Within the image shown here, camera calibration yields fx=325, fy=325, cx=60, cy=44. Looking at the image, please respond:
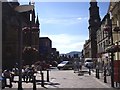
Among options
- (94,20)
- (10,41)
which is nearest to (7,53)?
(10,41)

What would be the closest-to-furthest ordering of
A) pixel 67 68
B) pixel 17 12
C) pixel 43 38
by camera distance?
pixel 17 12 → pixel 67 68 → pixel 43 38

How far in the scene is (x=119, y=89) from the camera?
19.5 metres

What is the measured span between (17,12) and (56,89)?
566cm

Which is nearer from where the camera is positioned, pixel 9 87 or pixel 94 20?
pixel 9 87

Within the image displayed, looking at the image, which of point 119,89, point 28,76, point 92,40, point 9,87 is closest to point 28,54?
point 28,76

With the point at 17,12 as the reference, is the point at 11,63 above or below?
below

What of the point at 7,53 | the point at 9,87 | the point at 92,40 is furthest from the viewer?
the point at 92,40

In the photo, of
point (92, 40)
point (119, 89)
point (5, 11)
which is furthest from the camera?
point (92, 40)

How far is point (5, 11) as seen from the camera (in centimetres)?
5950

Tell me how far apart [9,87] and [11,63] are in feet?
147

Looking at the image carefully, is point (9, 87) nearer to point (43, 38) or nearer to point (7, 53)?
point (7, 53)

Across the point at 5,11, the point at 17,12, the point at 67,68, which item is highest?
the point at 5,11

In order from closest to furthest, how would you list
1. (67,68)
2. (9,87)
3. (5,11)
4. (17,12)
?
(17,12) < (9,87) < (5,11) < (67,68)

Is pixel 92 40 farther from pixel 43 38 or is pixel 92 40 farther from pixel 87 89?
pixel 87 89
